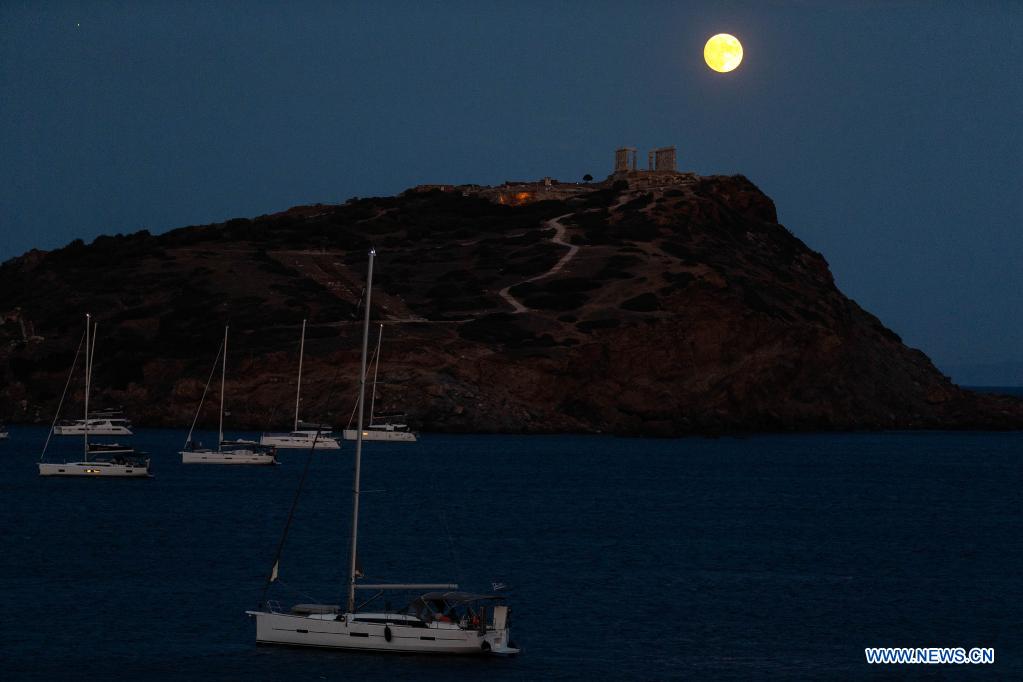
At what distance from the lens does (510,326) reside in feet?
412

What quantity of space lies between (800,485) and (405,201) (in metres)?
115

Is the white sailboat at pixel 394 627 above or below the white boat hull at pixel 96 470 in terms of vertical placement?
below

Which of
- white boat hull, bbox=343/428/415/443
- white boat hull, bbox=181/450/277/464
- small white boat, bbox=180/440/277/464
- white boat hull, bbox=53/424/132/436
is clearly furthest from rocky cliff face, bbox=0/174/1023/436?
white boat hull, bbox=181/450/277/464

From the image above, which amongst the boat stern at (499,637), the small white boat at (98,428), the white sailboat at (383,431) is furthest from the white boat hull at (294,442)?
the boat stern at (499,637)

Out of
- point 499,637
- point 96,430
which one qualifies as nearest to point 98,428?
point 96,430

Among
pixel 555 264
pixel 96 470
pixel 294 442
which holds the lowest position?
pixel 96 470

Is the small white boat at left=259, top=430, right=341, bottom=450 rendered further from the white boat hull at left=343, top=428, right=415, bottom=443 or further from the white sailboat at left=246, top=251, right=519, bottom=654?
the white sailboat at left=246, top=251, right=519, bottom=654

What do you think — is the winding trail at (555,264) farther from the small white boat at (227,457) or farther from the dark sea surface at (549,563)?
the small white boat at (227,457)

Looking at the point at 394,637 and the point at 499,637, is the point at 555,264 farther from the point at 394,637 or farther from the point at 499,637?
the point at 394,637

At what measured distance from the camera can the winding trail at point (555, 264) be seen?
438 feet

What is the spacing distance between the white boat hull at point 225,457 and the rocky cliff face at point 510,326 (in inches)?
1000

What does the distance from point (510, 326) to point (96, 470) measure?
177 feet

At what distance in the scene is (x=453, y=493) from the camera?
243 ft

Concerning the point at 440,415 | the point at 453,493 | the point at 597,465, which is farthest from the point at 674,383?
the point at 453,493
